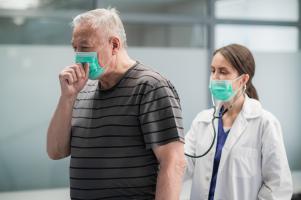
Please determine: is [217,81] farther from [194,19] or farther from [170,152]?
[194,19]

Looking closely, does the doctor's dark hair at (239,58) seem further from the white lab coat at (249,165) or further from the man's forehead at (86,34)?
the man's forehead at (86,34)

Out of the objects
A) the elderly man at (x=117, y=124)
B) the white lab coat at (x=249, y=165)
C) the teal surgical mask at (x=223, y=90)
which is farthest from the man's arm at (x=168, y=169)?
the teal surgical mask at (x=223, y=90)

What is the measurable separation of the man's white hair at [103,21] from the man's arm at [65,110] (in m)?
0.14

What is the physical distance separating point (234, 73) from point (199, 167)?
471 millimetres

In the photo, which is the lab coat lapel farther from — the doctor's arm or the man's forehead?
the man's forehead

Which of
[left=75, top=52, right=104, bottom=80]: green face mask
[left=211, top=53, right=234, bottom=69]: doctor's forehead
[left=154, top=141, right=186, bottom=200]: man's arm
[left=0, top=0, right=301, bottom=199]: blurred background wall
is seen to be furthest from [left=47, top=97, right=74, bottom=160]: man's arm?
[left=0, top=0, right=301, bottom=199]: blurred background wall

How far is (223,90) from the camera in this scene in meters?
2.39

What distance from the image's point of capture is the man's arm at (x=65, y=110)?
66.4 inches

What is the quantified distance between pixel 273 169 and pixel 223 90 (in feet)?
1.46

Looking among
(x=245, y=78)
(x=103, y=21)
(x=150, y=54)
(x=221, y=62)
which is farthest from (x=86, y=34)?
(x=150, y=54)

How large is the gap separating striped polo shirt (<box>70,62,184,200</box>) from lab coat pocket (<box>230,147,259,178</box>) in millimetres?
690

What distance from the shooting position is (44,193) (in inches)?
149

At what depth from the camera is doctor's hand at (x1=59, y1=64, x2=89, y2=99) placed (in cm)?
168

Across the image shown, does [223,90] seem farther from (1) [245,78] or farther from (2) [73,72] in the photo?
(2) [73,72]
